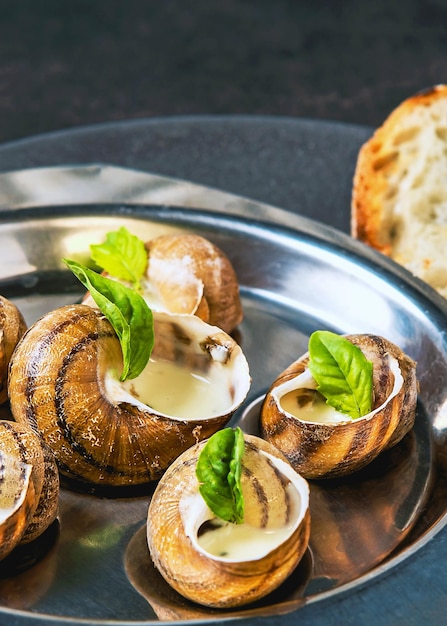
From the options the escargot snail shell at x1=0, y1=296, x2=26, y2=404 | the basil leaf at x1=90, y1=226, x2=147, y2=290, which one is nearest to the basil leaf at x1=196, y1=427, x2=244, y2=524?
the escargot snail shell at x1=0, y1=296, x2=26, y2=404

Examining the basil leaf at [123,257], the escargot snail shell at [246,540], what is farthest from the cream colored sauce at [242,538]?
the basil leaf at [123,257]

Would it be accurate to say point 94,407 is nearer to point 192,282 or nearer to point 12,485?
point 12,485

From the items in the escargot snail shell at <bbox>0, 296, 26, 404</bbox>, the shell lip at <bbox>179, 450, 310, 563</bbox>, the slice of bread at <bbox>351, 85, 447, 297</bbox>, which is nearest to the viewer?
the shell lip at <bbox>179, 450, 310, 563</bbox>

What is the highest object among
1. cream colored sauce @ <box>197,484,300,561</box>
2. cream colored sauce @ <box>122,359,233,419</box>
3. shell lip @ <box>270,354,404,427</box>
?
shell lip @ <box>270,354,404,427</box>

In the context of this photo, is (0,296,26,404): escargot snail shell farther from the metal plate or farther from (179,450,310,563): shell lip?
(179,450,310,563): shell lip

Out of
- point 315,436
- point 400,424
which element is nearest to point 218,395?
point 315,436

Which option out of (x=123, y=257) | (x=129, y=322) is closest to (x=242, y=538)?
(x=129, y=322)
